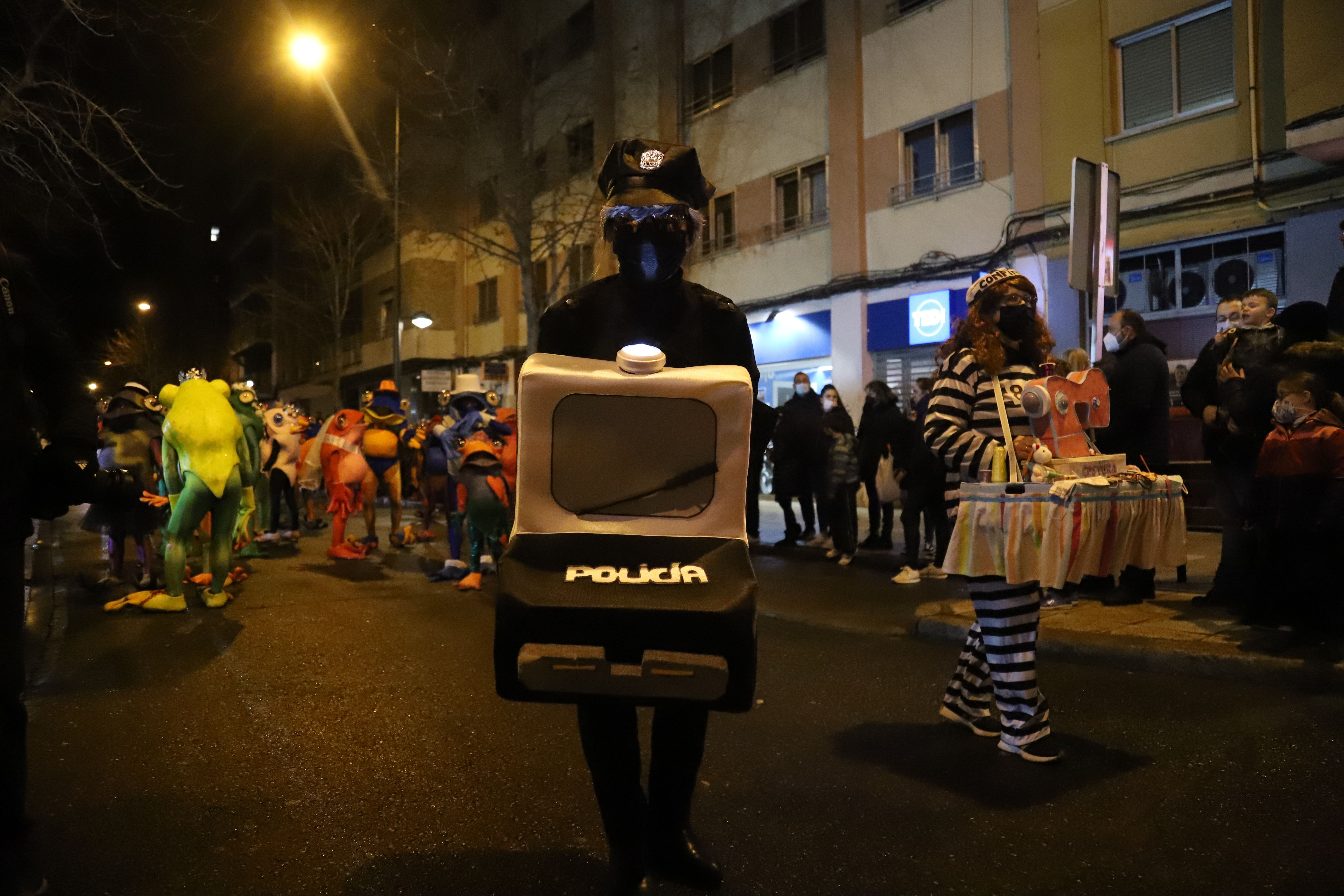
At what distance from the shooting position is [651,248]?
2646 mm

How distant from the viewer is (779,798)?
3.41 metres

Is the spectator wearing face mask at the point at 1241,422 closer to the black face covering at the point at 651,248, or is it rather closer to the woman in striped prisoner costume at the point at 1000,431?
the woman in striped prisoner costume at the point at 1000,431

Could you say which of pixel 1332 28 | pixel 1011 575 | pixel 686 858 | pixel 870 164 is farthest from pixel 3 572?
pixel 870 164

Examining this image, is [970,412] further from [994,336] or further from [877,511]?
[877,511]

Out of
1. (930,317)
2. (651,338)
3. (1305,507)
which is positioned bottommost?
(1305,507)

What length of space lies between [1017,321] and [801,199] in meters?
15.9

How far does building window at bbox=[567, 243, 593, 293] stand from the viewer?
23688mm

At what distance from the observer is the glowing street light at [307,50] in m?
14.6

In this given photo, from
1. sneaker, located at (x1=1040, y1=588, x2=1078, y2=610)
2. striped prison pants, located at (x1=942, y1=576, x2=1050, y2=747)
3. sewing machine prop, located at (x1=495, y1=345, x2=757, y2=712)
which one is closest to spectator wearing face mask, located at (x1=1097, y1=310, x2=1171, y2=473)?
sneaker, located at (x1=1040, y1=588, x2=1078, y2=610)

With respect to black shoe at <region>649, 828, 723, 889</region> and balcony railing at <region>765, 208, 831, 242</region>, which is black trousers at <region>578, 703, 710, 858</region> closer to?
black shoe at <region>649, 828, 723, 889</region>

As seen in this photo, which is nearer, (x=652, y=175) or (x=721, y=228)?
(x=652, y=175)

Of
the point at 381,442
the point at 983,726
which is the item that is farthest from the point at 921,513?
the point at 381,442

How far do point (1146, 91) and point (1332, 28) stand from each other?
243 centimetres

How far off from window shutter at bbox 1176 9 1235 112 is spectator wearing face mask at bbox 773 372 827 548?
709 centimetres
